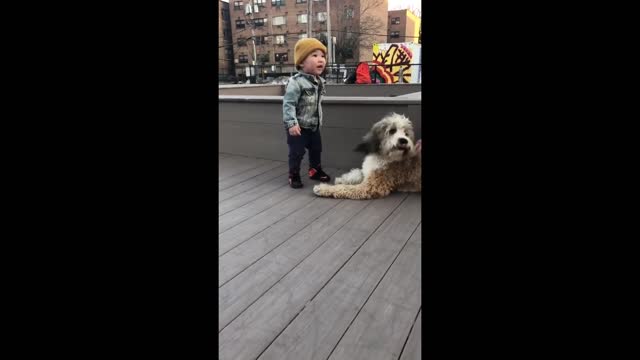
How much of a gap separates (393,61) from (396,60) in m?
0.16

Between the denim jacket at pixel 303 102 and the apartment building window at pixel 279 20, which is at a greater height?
the apartment building window at pixel 279 20

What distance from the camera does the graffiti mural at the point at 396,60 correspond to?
36.8 ft

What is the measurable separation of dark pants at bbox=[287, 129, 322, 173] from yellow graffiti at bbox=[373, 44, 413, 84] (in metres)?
8.00

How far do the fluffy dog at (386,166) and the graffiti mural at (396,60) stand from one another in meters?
8.31

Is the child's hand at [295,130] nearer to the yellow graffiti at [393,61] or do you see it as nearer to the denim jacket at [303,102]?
the denim jacket at [303,102]

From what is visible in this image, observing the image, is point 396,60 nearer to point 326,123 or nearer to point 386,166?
point 326,123

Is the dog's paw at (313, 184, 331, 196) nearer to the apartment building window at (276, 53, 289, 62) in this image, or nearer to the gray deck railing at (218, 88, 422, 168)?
the gray deck railing at (218, 88, 422, 168)

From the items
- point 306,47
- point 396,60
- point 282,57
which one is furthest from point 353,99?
point 282,57

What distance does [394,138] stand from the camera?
272cm

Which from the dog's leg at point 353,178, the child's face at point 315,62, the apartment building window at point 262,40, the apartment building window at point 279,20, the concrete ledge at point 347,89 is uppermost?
the apartment building window at point 279,20

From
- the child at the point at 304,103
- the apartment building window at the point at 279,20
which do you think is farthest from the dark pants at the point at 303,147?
the apartment building window at the point at 279,20

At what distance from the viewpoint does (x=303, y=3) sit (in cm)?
2966
